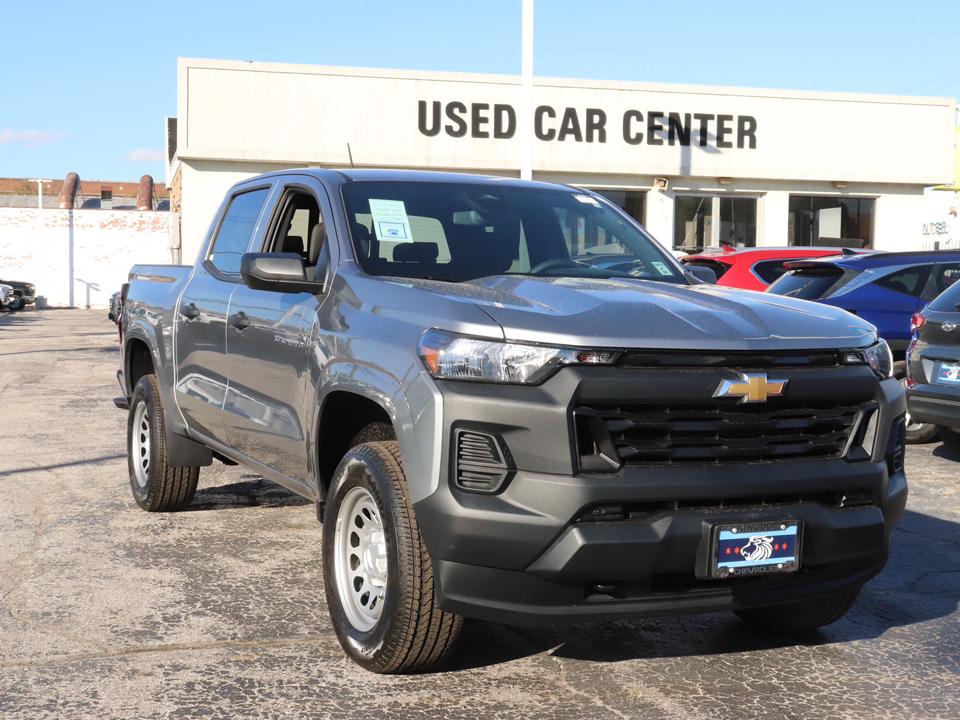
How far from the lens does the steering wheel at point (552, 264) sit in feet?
15.6

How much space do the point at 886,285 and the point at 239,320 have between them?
6.89 metres

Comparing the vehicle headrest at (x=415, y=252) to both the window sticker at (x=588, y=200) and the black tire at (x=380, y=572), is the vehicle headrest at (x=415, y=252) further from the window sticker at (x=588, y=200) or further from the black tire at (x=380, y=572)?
the window sticker at (x=588, y=200)

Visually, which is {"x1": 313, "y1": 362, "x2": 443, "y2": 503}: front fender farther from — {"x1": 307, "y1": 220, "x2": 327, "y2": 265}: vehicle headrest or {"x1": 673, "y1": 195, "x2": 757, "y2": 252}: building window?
{"x1": 673, "y1": 195, "x2": 757, "y2": 252}: building window

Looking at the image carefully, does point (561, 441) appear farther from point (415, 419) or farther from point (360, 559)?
point (360, 559)

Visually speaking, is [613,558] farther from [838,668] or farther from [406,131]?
[406,131]

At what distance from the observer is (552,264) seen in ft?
15.8

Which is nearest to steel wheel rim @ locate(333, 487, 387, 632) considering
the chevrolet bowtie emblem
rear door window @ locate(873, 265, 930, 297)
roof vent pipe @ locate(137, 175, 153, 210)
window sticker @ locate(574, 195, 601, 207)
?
the chevrolet bowtie emblem

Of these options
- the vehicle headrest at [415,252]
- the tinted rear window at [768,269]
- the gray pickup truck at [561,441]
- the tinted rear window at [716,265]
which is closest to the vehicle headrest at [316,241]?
the gray pickup truck at [561,441]

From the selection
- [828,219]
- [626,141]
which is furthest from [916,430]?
[828,219]

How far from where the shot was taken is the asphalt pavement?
371 centimetres

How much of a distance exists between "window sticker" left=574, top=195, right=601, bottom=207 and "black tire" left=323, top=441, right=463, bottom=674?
2.06 meters

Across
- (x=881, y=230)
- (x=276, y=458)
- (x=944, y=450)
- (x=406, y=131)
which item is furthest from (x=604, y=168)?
(x=276, y=458)

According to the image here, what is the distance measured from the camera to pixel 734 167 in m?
→ 26.6

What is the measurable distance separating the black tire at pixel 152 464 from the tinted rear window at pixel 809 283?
595 cm
